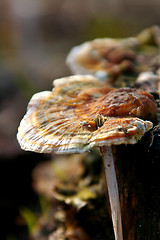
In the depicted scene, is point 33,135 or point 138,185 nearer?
point 33,135

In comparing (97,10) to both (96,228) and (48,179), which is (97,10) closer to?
(48,179)

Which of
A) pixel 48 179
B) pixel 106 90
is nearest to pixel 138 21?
pixel 48 179

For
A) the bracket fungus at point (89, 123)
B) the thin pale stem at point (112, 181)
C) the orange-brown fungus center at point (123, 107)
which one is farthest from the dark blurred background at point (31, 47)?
the orange-brown fungus center at point (123, 107)

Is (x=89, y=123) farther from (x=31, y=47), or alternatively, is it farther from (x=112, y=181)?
(x=31, y=47)

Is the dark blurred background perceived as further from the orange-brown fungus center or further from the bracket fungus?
the orange-brown fungus center

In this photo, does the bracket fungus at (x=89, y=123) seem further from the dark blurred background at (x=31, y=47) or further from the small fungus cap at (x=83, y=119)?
the dark blurred background at (x=31, y=47)

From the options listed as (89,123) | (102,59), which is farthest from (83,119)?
(102,59)

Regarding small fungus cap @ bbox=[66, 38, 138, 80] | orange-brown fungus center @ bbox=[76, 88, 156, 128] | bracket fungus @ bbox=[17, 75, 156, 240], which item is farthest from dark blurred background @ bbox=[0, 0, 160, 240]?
orange-brown fungus center @ bbox=[76, 88, 156, 128]

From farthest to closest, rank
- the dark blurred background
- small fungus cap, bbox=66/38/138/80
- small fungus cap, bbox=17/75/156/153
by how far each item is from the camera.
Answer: the dark blurred background → small fungus cap, bbox=66/38/138/80 → small fungus cap, bbox=17/75/156/153
